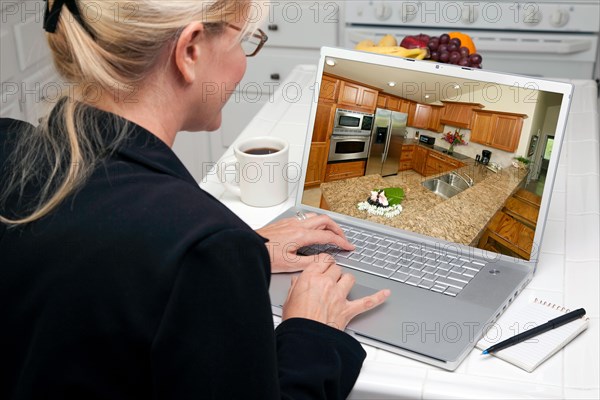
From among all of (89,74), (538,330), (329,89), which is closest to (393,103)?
(329,89)

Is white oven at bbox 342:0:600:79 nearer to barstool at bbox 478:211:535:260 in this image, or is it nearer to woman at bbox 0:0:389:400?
barstool at bbox 478:211:535:260

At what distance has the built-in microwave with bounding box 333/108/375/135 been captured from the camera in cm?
127

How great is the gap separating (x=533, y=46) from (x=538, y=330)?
1.81 meters

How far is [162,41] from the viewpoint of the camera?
75cm

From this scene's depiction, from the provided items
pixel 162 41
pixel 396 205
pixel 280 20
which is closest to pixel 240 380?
pixel 162 41

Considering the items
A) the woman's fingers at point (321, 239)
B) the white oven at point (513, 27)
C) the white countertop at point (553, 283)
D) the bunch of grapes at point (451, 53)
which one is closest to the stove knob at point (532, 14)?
the white oven at point (513, 27)

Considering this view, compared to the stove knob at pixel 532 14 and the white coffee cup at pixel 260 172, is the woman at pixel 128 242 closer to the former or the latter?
the white coffee cup at pixel 260 172

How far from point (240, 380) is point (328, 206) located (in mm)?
639

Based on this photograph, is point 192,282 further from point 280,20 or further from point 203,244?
point 280,20

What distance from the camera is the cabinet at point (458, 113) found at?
1176 millimetres

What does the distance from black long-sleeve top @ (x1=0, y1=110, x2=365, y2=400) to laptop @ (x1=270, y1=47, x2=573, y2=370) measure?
32cm

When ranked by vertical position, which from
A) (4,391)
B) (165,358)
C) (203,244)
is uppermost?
(203,244)

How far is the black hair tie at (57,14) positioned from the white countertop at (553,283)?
550mm

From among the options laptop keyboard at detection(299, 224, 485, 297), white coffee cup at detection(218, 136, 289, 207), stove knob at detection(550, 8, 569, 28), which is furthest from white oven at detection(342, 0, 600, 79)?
laptop keyboard at detection(299, 224, 485, 297)
